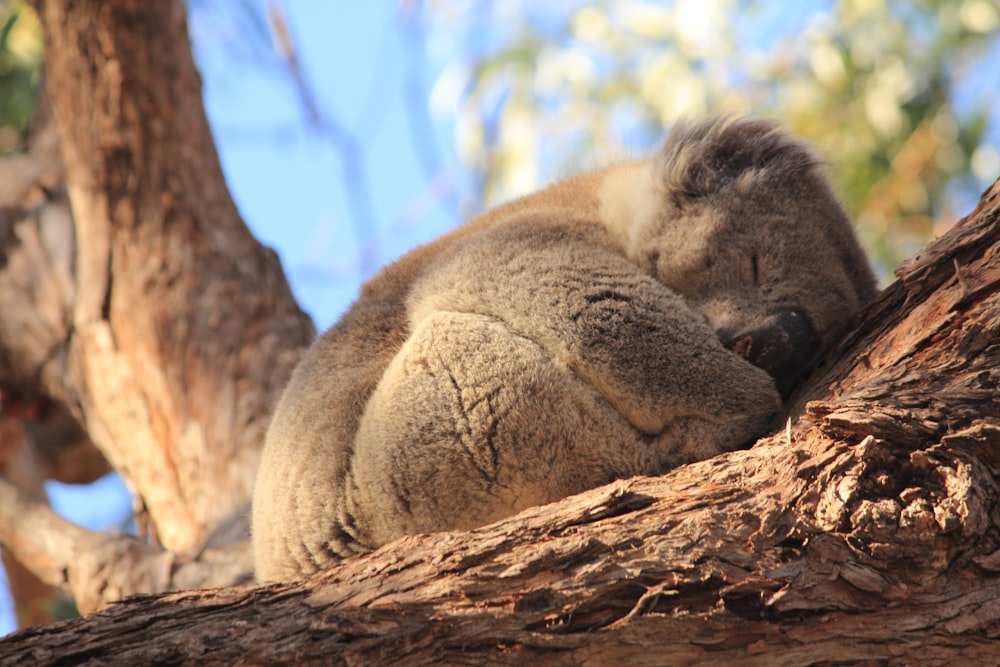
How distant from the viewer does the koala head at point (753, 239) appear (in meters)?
3.00

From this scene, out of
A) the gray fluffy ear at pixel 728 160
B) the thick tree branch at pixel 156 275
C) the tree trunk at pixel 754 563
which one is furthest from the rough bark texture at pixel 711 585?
the thick tree branch at pixel 156 275

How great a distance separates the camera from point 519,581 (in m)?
2.11

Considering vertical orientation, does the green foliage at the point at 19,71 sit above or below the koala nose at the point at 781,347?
above

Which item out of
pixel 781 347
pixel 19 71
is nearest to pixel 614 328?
pixel 781 347

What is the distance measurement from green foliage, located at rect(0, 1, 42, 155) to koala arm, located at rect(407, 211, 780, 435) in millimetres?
4693

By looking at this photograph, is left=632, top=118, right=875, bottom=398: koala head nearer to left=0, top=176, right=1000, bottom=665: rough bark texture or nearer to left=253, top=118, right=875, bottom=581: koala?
left=253, top=118, right=875, bottom=581: koala

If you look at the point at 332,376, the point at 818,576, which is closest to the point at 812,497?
the point at 818,576

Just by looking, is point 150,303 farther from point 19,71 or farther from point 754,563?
point 754,563

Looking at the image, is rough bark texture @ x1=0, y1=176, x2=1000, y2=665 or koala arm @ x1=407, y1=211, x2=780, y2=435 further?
koala arm @ x1=407, y1=211, x2=780, y2=435

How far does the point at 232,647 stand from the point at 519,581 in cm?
58

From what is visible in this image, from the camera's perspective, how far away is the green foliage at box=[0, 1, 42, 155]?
21.5 feet

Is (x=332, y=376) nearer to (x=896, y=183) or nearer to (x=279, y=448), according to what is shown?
(x=279, y=448)

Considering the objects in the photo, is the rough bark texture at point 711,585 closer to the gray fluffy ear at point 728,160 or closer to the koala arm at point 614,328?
the koala arm at point 614,328

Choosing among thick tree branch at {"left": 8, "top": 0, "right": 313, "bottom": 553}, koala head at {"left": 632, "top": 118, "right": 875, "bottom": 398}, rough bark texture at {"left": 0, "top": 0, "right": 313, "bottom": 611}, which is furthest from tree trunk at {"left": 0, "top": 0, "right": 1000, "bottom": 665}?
thick tree branch at {"left": 8, "top": 0, "right": 313, "bottom": 553}
